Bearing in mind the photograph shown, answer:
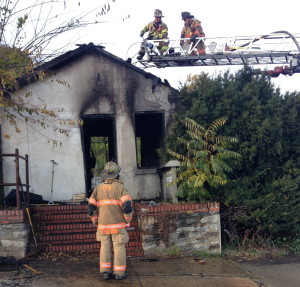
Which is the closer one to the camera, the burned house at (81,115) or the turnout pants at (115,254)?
the turnout pants at (115,254)

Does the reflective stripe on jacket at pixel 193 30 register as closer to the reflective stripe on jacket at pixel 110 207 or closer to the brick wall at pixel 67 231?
A: the brick wall at pixel 67 231

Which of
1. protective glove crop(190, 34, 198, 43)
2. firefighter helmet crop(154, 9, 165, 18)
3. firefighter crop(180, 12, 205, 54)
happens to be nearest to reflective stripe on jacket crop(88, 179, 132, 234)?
protective glove crop(190, 34, 198, 43)

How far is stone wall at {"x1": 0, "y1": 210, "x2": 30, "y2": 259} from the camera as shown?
7046mm

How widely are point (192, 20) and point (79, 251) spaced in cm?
797

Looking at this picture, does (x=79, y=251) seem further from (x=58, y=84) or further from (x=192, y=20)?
(x=192, y=20)

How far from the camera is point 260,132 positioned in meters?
8.56

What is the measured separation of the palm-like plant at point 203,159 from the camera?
808 cm

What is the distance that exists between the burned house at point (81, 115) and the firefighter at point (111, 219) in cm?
356

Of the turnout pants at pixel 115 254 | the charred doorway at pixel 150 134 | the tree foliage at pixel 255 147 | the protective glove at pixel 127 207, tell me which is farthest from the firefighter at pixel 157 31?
the turnout pants at pixel 115 254

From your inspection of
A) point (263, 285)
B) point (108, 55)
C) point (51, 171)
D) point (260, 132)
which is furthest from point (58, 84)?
point (263, 285)

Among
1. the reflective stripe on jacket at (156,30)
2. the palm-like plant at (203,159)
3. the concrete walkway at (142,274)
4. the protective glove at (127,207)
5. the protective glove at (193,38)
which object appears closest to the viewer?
the concrete walkway at (142,274)

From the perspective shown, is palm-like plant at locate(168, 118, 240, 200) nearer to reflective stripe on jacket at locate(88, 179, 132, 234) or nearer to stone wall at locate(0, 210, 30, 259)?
reflective stripe on jacket at locate(88, 179, 132, 234)

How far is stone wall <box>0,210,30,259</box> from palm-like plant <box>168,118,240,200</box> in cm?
317

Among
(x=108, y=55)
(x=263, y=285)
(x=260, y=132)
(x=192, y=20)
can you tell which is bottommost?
(x=263, y=285)
